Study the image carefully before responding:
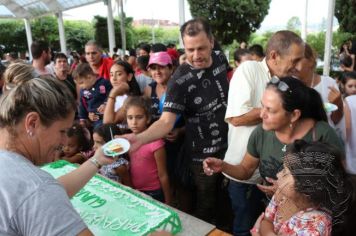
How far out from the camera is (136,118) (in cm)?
239

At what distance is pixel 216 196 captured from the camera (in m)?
2.39

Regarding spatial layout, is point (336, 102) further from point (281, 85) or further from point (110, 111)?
point (110, 111)

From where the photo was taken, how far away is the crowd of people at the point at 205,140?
2.85 ft

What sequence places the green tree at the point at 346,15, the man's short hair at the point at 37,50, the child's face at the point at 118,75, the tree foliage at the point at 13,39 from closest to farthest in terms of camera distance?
1. the child's face at the point at 118,75
2. the man's short hair at the point at 37,50
3. the green tree at the point at 346,15
4. the tree foliage at the point at 13,39

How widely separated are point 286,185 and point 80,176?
87 cm

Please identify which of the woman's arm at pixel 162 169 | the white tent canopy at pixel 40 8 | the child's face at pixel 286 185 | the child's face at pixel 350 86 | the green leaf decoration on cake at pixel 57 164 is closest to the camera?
the child's face at pixel 286 185

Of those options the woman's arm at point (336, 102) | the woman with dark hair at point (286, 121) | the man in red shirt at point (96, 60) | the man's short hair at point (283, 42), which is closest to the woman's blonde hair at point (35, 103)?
the woman with dark hair at point (286, 121)

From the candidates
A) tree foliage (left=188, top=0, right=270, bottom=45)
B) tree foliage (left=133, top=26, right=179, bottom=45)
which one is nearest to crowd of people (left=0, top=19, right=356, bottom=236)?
tree foliage (left=188, top=0, right=270, bottom=45)

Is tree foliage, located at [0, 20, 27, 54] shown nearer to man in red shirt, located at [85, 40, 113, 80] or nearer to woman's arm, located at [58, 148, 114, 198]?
man in red shirt, located at [85, 40, 113, 80]

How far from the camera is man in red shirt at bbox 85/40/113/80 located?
398 centimetres

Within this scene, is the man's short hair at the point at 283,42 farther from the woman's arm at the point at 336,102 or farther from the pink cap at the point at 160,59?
the pink cap at the point at 160,59

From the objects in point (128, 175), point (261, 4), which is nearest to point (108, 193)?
point (128, 175)

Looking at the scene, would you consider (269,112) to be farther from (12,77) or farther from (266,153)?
(12,77)

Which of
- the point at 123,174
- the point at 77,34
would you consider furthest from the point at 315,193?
the point at 77,34
